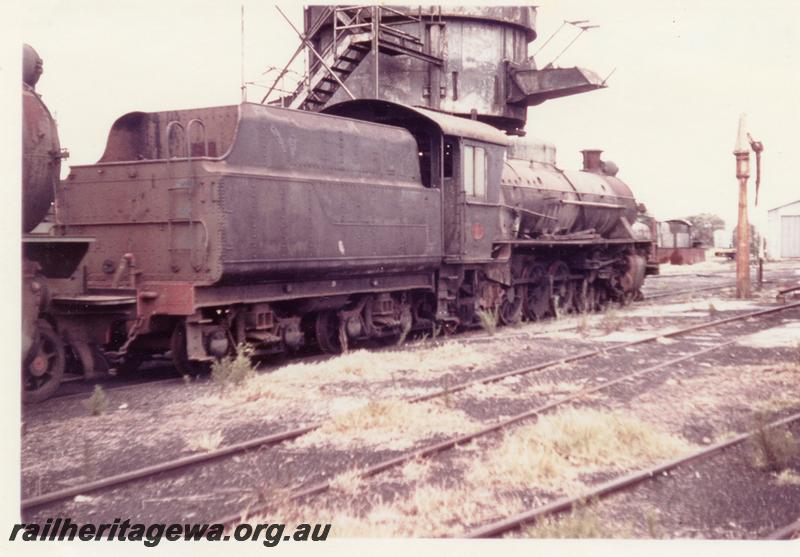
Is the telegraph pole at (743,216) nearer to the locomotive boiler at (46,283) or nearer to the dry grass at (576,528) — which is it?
the locomotive boiler at (46,283)

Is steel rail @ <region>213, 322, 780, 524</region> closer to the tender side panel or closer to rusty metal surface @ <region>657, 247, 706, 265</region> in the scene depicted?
the tender side panel

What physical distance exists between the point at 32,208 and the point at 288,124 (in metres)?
3.16

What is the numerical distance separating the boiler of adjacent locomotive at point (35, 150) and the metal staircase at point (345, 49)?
356 inches

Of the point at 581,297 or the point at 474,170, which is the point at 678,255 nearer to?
the point at 581,297

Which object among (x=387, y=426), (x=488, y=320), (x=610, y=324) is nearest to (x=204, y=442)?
(x=387, y=426)

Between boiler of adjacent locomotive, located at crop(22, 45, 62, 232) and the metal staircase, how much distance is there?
29.7 ft

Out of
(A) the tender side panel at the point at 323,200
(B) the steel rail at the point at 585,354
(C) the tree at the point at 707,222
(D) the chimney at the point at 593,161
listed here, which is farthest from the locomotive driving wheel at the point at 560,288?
(C) the tree at the point at 707,222

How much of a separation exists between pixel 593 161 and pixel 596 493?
53.5 ft

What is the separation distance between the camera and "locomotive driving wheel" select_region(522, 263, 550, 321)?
15.7m

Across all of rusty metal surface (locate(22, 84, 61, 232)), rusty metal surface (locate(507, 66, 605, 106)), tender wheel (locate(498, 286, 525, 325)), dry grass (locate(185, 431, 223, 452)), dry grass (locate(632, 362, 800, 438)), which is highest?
rusty metal surface (locate(507, 66, 605, 106))

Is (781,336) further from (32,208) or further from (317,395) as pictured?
(32,208)

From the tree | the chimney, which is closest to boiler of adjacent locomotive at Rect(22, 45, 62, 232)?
the chimney

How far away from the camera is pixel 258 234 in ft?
29.6

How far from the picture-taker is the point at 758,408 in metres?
7.47
